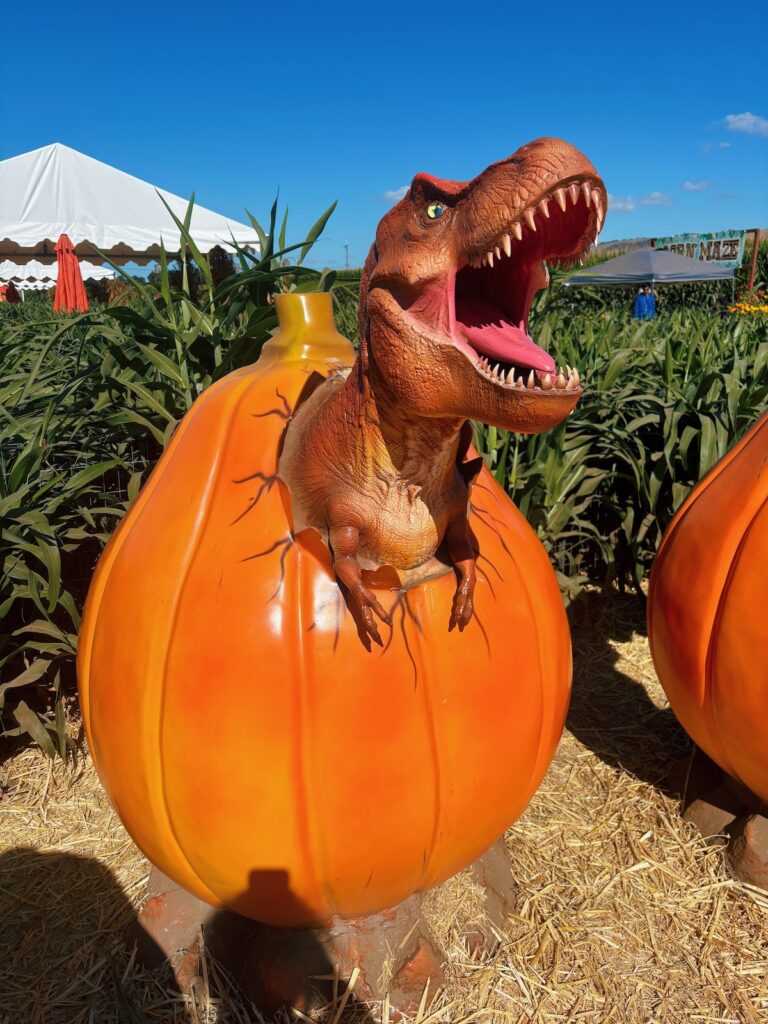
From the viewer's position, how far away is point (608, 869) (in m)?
2.39

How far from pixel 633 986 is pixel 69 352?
3.90 meters

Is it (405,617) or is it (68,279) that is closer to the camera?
(405,617)

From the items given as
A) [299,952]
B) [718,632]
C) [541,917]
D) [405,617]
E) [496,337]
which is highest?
[496,337]

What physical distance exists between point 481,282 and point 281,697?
2.65ft

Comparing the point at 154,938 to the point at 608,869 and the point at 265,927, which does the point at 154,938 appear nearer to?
the point at 265,927

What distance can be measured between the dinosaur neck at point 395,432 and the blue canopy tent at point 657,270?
19644mm

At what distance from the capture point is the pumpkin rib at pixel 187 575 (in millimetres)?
1531

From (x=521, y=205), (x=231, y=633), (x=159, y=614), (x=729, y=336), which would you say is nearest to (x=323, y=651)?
(x=231, y=633)

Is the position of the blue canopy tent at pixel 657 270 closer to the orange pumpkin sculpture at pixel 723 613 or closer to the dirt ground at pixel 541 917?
the orange pumpkin sculpture at pixel 723 613

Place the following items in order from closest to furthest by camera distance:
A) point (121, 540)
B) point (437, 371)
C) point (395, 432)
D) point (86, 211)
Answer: point (437, 371), point (395, 432), point (121, 540), point (86, 211)

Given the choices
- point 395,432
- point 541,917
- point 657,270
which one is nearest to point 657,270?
point 657,270

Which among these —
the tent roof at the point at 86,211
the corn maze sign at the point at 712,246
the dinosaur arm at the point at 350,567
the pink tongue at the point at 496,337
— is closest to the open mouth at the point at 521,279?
the pink tongue at the point at 496,337

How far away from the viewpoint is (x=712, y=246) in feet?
80.4

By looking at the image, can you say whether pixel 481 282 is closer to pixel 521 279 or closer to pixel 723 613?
pixel 521 279
